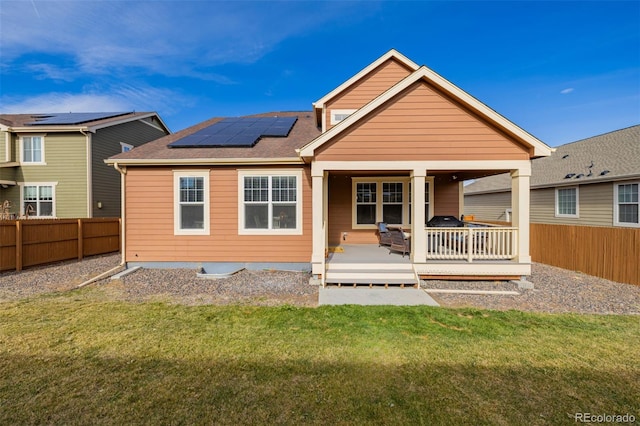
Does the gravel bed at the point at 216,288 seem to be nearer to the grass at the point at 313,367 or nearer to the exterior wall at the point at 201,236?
the exterior wall at the point at 201,236

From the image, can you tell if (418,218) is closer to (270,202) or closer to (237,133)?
(270,202)

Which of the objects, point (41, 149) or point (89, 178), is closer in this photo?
point (89, 178)

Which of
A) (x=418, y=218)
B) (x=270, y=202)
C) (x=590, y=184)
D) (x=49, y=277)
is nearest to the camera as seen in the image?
(x=418, y=218)

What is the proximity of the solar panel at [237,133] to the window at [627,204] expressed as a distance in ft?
45.6

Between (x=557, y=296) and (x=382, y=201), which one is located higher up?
(x=382, y=201)

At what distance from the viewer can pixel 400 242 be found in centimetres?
871

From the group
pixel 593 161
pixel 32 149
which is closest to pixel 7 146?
pixel 32 149

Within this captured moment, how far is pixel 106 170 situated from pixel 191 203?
10.3 meters

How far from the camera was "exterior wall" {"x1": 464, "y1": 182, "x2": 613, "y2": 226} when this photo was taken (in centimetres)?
1204

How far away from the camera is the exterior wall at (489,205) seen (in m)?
18.3

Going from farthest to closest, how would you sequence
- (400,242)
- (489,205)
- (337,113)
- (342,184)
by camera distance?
(489,205), (342,184), (337,113), (400,242)

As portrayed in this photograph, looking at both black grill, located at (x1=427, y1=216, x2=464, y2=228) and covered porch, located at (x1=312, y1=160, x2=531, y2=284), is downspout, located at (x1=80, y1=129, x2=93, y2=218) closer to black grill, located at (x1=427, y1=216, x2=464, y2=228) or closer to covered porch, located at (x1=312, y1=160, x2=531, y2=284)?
covered porch, located at (x1=312, y1=160, x2=531, y2=284)

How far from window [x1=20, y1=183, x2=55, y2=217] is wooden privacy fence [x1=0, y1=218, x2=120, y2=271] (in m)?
5.17

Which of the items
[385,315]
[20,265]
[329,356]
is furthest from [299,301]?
[20,265]
